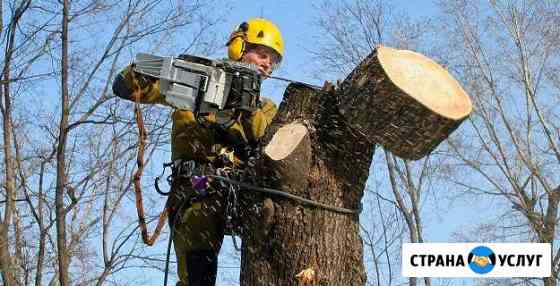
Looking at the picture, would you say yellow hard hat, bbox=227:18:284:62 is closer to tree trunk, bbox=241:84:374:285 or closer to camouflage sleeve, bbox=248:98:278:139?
camouflage sleeve, bbox=248:98:278:139

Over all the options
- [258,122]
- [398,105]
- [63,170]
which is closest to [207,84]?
[258,122]

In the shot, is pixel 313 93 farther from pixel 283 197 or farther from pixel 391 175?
pixel 391 175

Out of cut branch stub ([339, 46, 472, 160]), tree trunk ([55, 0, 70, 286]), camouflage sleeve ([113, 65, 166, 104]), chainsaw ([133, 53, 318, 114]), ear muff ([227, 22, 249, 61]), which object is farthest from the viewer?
tree trunk ([55, 0, 70, 286])

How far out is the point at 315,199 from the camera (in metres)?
3.03

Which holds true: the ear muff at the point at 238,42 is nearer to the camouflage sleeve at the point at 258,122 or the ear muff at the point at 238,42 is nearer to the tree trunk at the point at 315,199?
the camouflage sleeve at the point at 258,122

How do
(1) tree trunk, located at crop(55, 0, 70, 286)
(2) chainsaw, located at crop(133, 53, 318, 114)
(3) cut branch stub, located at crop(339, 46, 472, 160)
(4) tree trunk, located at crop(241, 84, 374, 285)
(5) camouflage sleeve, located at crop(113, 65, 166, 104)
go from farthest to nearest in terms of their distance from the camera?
(1) tree trunk, located at crop(55, 0, 70, 286) → (5) camouflage sleeve, located at crop(113, 65, 166, 104) → (2) chainsaw, located at crop(133, 53, 318, 114) → (4) tree trunk, located at crop(241, 84, 374, 285) → (3) cut branch stub, located at crop(339, 46, 472, 160)

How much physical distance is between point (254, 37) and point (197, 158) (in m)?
0.72

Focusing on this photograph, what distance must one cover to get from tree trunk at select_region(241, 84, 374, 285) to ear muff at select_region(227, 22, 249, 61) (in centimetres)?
89

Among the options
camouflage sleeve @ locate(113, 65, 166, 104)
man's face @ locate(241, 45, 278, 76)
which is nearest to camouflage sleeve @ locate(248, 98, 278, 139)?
man's face @ locate(241, 45, 278, 76)

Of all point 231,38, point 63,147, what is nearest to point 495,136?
point 63,147

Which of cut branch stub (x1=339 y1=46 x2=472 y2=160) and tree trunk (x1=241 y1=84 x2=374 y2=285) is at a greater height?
cut branch stub (x1=339 y1=46 x2=472 y2=160)

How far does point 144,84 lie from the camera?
3.63 m

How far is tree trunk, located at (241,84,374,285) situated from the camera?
→ 3.00 m

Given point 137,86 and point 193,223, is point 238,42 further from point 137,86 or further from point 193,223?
point 193,223
